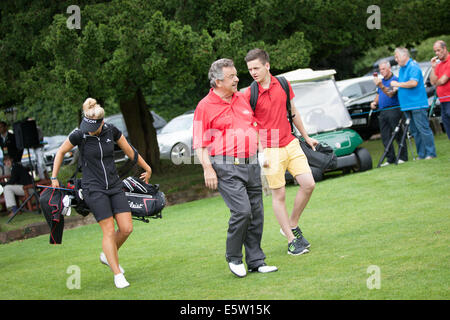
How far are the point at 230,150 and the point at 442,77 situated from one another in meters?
8.26

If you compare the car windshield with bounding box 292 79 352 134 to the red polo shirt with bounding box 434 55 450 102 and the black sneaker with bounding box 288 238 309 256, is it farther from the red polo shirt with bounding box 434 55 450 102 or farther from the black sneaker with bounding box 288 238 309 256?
the black sneaker with bounding box 288 238 309 256

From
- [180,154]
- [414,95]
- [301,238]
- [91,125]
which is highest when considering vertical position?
[91,125]

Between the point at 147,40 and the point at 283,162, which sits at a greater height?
the point at 147,40

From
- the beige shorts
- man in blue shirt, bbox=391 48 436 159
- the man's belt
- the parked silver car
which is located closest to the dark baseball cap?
the man's belt

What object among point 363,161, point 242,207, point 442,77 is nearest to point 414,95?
point 442,77

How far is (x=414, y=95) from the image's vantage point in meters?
14.3

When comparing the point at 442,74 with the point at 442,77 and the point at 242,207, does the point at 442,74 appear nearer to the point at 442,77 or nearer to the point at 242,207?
the point at 442,77

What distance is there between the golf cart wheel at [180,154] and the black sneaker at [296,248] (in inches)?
606

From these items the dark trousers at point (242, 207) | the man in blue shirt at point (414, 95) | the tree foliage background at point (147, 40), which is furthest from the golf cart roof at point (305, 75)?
the dark trousers at point (242, 207)

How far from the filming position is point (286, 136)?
8156mm

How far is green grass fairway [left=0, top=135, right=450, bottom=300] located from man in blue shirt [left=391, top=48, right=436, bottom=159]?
3.17ft

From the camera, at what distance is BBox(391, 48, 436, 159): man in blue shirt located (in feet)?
47.0
